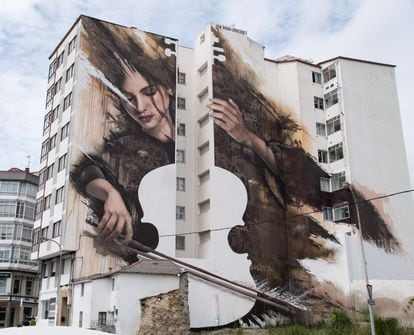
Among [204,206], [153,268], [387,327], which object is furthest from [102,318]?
[387,327]

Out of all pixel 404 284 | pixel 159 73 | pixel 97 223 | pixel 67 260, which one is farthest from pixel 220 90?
pixel 404 284

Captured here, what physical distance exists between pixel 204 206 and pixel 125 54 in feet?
53.2

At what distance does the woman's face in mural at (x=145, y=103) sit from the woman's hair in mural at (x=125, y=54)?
454mm

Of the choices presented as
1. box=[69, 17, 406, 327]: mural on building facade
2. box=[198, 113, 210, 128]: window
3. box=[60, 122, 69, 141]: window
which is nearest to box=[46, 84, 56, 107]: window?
box=[60, 122, 69, 141]: window

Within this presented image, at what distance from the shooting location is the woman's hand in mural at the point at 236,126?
51.5 meters

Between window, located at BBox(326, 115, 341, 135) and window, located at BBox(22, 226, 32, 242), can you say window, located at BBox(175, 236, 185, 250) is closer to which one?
window, located at BBox(326, 115, 341, 135)

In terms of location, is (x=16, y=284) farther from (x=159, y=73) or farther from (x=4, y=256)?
(x=159, y=73)

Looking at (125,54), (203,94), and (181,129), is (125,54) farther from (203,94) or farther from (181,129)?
(181,129)

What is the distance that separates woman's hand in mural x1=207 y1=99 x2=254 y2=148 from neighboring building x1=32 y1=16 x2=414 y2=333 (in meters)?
0.16

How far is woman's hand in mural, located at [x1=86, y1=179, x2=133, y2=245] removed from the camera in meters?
44.4

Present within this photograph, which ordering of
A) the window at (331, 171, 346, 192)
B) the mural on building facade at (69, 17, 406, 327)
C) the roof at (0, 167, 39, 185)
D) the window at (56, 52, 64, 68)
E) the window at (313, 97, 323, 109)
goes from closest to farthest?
the mural on building facade at (69, 17, 406, 327) < the window at (331, 171, 346, 192) < the window at (56, 52, 64, 68) < the window at (313, 97, 323, 109) < the roof at (0, 167, 39, 185)

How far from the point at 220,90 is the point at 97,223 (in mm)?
17951

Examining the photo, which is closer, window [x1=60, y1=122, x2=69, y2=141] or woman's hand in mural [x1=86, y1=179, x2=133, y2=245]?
woman's hand in mural [x1=86, y1=179, x2=133, y2=245]

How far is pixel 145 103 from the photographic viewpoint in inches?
1956
